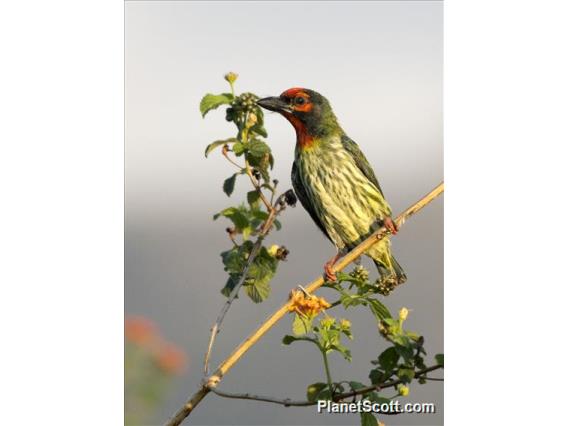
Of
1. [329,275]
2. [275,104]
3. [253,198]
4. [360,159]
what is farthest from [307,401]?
[275,104]

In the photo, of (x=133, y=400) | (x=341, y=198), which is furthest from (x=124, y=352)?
(x=341, y=198)

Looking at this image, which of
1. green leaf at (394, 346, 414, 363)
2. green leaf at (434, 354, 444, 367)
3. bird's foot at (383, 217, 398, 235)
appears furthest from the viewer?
bird's foot at (383, 217, 398, 235)

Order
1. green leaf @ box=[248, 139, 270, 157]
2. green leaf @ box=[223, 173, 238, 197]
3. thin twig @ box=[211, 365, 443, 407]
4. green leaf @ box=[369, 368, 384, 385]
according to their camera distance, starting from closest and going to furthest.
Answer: thin twig @ box=[211, 365, 443, 407] → green leaf @ box=[369, 368, 384, 385] → green leaf @ box=[248, 139, 270, 157] → green leaf @ box=[223, 173, 238, 197]

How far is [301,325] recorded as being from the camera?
4117mm

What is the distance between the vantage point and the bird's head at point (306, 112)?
502cm

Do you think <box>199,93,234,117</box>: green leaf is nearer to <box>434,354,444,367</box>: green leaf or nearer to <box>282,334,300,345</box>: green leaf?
<box>282,334,300,345</box>: green leaf

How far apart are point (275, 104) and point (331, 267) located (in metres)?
1.14

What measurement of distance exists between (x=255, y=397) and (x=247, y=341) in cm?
31

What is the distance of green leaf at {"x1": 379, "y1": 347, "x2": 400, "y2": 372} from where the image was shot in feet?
13.2

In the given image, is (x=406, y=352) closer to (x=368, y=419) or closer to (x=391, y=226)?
(x=368, y=419)

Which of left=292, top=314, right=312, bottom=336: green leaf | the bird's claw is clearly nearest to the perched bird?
the bird's claw

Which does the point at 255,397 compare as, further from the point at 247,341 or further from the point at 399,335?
the point at 399,335

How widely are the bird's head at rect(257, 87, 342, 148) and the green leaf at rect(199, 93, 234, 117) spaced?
1.31ft

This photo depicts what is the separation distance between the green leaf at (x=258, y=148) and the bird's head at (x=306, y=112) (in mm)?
505
